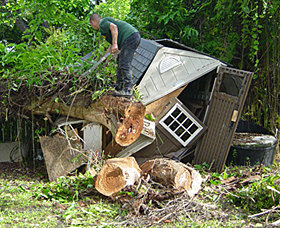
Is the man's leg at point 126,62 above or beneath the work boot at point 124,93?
above

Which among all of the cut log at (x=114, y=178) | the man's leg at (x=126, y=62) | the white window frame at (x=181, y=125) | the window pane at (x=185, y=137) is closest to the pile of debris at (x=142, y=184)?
the cut log at (x=114, y=178)

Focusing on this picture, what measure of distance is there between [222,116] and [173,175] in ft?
6.83

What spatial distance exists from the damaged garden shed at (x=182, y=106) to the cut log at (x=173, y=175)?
73 centimetres

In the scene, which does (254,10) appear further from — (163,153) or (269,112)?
(163,153)

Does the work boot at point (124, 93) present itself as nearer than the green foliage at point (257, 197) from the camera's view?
No

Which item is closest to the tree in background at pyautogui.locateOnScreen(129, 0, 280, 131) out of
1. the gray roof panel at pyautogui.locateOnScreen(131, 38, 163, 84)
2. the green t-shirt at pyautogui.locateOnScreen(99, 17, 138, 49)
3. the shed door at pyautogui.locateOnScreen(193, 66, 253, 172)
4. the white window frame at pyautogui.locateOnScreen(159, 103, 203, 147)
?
the shed door at pyautogui.locateOnScreen(193, 66, 253, 172)

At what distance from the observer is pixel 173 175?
13.6 feet

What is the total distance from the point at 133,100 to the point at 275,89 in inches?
162

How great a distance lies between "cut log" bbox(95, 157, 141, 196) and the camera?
3.92m

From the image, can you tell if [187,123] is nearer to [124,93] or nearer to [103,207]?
[124,93]

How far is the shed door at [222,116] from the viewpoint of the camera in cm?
559

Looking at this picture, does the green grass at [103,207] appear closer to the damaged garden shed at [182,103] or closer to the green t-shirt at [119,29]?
the damaged garden shed at [182,103]

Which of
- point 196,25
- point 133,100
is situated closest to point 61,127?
point 133,100

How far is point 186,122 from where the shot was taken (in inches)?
228
